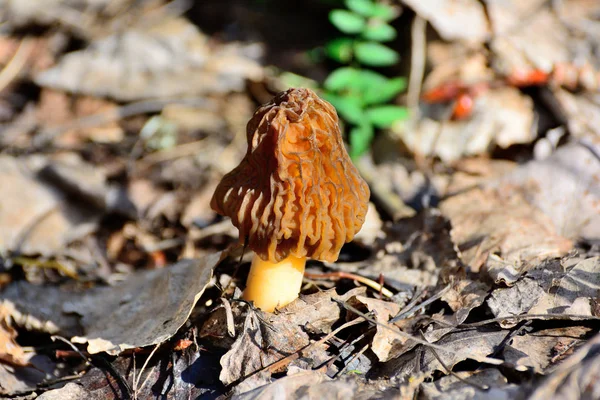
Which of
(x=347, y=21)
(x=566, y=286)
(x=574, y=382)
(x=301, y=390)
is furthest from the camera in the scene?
(x=347, y=21)

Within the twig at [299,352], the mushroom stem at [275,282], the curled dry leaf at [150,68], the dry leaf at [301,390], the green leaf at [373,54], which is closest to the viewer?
the dry leaf at [301,390]

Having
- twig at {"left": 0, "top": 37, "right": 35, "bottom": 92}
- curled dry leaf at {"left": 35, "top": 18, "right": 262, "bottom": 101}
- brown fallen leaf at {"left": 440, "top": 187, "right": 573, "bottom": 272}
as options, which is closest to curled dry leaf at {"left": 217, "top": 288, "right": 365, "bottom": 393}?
brown fallen leaf at {"left": 440, "top": 187, "right": 573, "bottom": 272}

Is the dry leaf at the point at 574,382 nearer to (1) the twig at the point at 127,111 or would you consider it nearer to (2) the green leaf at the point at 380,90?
(2) the green leaf at the point at 380,90

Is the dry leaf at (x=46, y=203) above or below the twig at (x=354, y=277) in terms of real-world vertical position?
below

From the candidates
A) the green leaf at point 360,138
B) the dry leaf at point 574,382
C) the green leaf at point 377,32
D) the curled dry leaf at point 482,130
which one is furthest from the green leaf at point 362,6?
the dry leaf at point 574,382

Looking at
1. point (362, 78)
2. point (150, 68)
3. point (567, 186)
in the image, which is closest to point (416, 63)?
point (362, 78)

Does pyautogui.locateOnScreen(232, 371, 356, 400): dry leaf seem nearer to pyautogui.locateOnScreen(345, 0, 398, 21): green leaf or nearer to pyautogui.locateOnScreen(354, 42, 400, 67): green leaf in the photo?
pyautogui.locateOnScreen(354, 42, 400, 67): green leaf

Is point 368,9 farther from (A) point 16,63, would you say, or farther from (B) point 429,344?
(A) point 16,63
